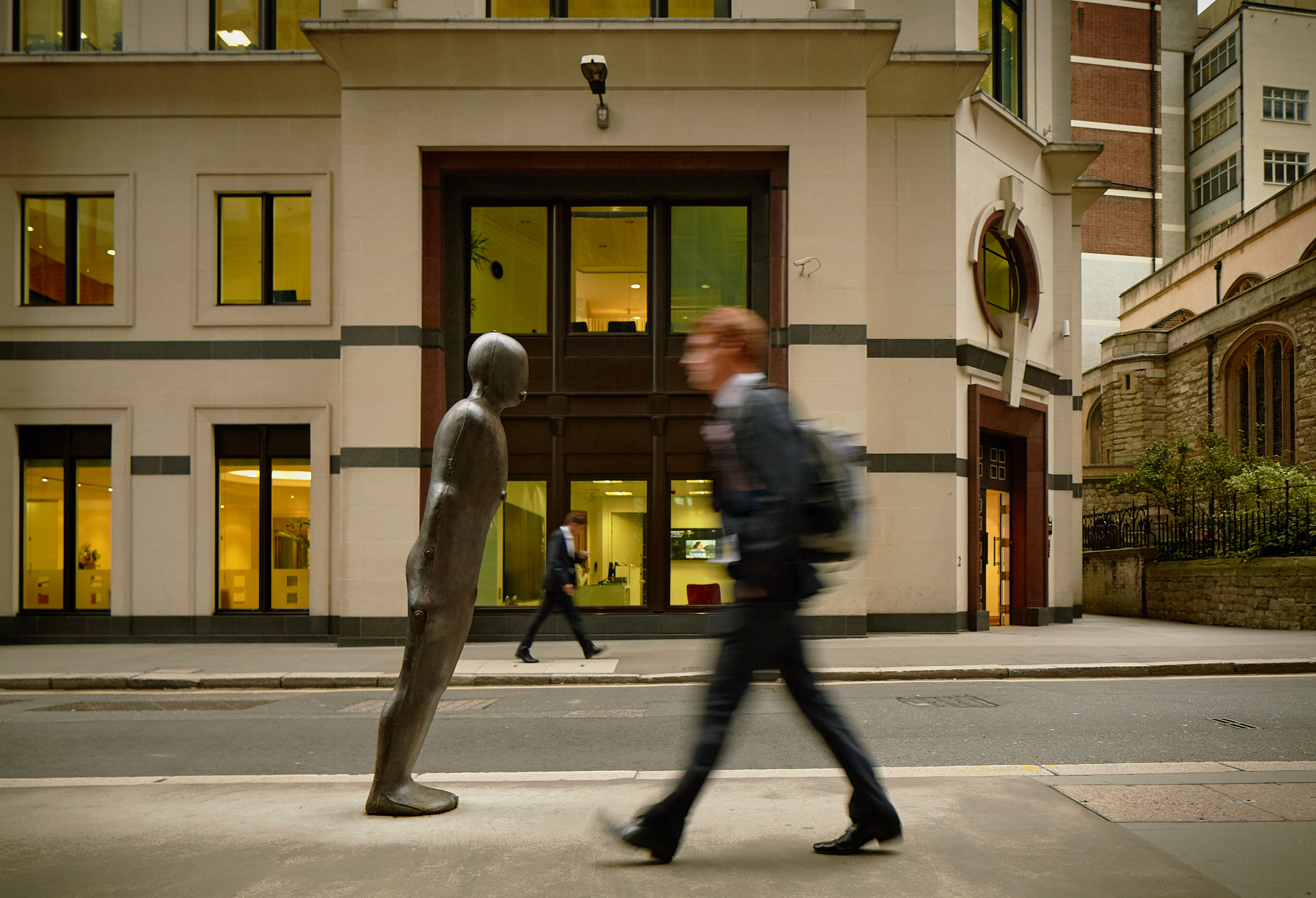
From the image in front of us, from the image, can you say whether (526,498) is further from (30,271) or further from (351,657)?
(30,271)

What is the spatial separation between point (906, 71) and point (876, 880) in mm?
15282

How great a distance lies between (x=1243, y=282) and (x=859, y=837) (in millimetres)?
42381

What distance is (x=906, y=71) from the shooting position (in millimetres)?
16031

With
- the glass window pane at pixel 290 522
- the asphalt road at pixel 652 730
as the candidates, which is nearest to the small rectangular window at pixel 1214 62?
the asphalt road at pixel 652 730

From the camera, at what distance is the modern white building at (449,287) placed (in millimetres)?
15562

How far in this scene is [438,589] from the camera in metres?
4.18

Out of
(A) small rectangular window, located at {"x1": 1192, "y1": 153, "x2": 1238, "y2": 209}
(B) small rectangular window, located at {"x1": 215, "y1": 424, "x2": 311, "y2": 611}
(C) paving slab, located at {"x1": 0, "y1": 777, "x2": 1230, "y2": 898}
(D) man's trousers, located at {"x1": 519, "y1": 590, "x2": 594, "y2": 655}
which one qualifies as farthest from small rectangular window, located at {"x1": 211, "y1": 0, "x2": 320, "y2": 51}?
(A) small rectangular window, located at {"x1": 1192, "y1": 153, "x2": 1238, "y2": 209}

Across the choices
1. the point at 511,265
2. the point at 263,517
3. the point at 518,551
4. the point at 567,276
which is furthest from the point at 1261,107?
the point at 263,517

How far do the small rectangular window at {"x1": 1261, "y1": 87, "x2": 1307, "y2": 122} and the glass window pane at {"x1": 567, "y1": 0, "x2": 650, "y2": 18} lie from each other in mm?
45400

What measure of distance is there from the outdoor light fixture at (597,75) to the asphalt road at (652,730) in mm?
8608

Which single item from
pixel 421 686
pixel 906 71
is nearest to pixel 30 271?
pixel 906 71

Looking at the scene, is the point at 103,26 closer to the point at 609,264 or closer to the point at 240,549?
the point at 240,549

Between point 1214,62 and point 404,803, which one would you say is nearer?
point 404,803

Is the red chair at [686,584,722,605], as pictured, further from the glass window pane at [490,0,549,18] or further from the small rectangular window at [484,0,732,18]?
the glass window pane at [490,0,549,18]
